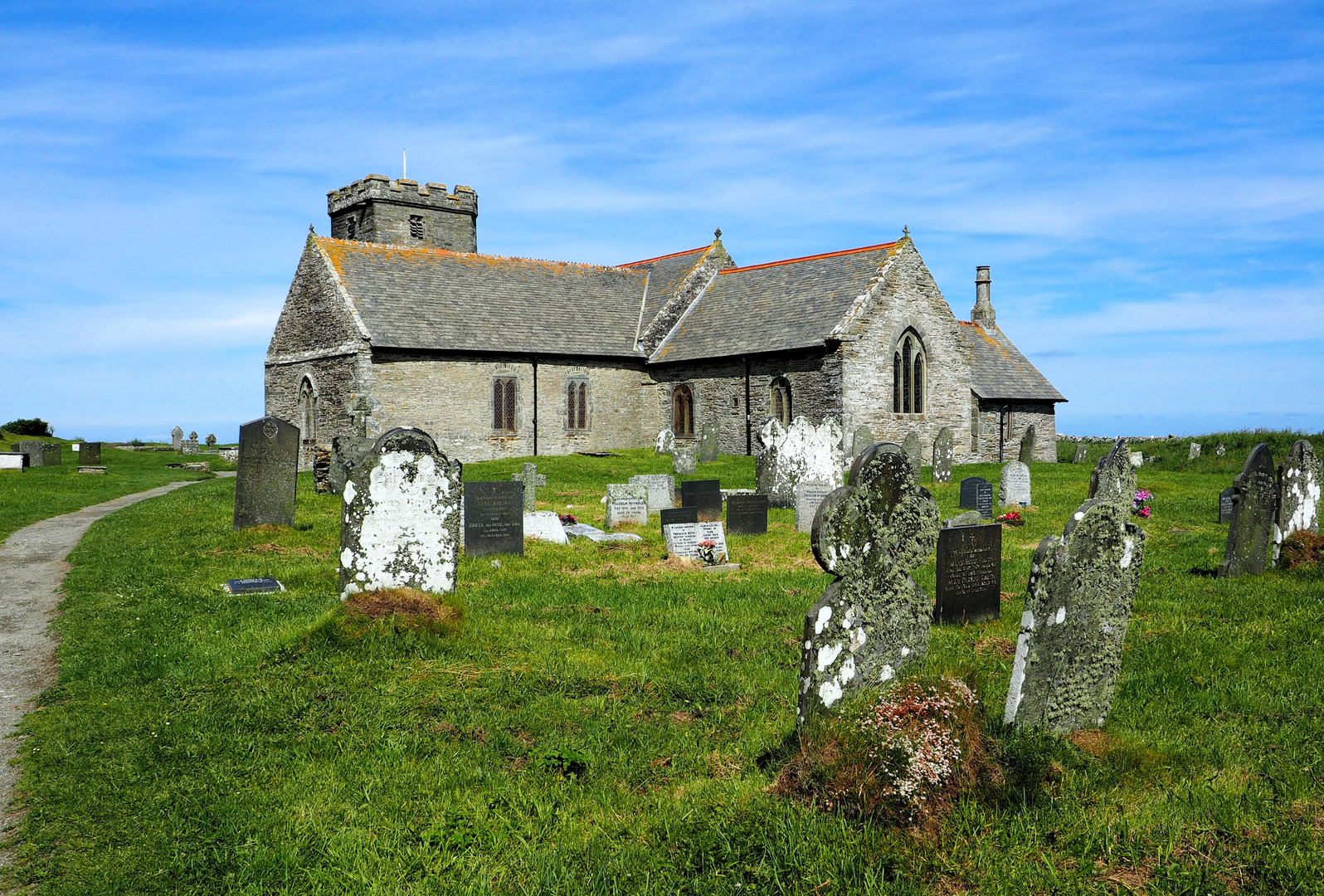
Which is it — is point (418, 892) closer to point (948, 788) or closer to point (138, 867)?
point (138, 867)

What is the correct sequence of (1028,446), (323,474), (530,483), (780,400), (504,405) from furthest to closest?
(1028,446)
(504,405)
(780,400)
(323,474)
(530,483)

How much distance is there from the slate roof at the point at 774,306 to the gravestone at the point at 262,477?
64.8 ft

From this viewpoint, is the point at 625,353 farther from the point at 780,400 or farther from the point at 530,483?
the point at 530,483

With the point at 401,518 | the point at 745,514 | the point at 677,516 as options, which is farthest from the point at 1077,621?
the point at 745,514

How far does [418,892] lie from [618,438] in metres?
32.4

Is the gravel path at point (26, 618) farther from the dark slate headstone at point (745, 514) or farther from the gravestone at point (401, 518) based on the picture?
the dark slate headstone at point (745, 514)

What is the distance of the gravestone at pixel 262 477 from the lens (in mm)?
15086

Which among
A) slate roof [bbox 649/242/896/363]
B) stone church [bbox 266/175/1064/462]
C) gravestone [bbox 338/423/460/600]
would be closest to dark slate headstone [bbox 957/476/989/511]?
stone church [bbox 266/175/1064/462]

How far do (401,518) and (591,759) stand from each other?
14.3 feet

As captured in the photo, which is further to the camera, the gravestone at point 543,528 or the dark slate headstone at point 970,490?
the dark slate headstone at point 970,490

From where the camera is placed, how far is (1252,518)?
11531 mm

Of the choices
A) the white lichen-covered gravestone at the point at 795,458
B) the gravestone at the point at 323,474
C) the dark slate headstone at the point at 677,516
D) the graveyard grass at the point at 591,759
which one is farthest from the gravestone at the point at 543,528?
the gravestone at the point at 323,474

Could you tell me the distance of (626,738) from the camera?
6.22 metres

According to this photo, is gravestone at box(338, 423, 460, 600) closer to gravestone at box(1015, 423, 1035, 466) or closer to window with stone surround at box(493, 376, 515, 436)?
window with stone surround at box(493, 376, 515, 436)
